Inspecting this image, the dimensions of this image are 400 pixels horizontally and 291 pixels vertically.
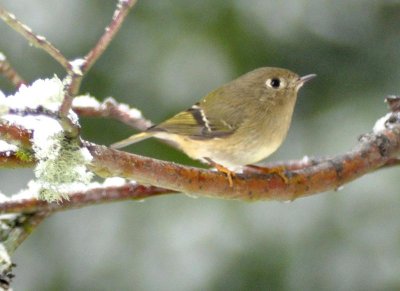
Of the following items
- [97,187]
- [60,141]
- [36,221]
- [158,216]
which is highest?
[158,216]

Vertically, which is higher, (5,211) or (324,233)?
(324,233)

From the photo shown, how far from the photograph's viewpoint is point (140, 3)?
4789 mm

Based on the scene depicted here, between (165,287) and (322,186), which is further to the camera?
(165,287)

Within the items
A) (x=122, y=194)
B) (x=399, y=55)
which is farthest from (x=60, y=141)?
(x=399, y=55)

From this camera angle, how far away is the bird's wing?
11.1 feet

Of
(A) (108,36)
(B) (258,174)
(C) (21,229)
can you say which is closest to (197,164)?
(B) (258,174)

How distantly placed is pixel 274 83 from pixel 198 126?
445 mm

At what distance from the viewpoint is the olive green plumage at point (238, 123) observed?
330 cm

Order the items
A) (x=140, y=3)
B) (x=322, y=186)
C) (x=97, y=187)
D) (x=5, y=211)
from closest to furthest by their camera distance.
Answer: (x=5, y=211) < (x=97, y=187) < (x=322, y=186) < (x=140, y=3)

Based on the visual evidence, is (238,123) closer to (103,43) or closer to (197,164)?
(197,164)

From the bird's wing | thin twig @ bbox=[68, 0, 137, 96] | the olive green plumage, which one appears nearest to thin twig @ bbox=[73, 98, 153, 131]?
the olive green plumage

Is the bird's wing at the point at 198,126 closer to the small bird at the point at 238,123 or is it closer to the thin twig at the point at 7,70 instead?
the small bird at the point at 238,123

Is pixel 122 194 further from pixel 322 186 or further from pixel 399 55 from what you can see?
pixel 399 55

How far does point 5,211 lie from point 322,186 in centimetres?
107
